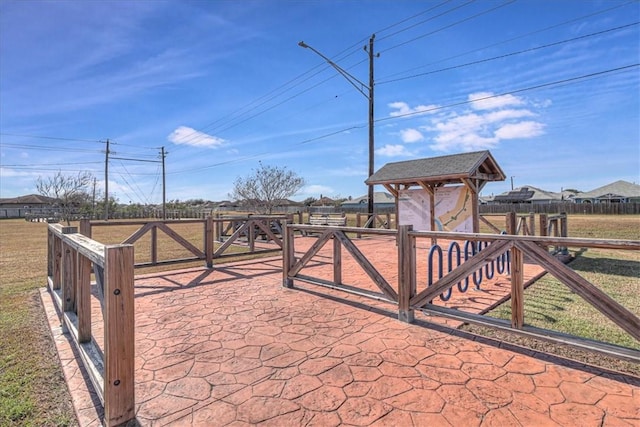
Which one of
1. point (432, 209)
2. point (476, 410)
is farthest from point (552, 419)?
point (432, 209)

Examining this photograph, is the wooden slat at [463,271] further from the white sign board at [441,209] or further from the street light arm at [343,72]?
the street light arm at [343,72]

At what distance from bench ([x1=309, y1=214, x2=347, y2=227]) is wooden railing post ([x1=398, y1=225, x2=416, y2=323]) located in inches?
409

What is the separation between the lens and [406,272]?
12.0 ft

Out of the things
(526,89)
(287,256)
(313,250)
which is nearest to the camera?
(313,250)

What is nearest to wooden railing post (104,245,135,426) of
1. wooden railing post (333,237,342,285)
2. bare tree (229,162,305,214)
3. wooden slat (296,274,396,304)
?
wooden slat (296,274,396,304)

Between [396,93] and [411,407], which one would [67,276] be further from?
[396,93]

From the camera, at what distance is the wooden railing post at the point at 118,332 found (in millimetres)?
1866

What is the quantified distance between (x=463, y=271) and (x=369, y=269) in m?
1.22

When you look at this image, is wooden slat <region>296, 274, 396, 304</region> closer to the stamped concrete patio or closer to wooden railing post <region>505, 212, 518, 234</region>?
the stamped concrete patio

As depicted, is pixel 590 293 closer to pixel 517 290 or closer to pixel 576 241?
pixel 576 241

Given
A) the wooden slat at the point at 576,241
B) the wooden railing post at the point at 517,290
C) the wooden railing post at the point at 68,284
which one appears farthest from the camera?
the wooden railing post at the point at 68,284

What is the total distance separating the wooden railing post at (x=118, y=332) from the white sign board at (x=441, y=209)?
28.7 feet

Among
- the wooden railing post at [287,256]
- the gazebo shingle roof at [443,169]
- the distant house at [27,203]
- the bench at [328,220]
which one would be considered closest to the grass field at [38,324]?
the wooden railing post at [287,256]

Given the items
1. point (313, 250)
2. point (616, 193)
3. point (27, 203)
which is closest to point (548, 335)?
point (313, 250)
